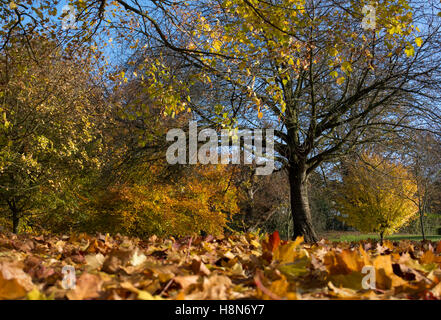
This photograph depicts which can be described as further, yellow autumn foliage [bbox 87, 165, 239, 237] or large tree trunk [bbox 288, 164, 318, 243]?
yellow autumn foliage [bbox 87, 165, 239, 237]

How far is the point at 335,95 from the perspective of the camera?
8.36 metres

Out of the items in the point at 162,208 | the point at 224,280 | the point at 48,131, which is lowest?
the point at 224,280

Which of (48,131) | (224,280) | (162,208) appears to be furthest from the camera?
(162,208)

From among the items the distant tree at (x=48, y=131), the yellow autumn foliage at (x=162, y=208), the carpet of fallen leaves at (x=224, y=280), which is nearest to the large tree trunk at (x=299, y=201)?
the yellow autumn foliage at (x=162, y=208)

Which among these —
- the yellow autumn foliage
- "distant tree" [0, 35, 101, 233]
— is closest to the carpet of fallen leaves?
"distant tree" [0, 35, 101, 233]

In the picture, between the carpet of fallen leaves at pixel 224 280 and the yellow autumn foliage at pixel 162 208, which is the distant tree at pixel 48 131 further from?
the carpet of fallen leaves at pixel 224 280

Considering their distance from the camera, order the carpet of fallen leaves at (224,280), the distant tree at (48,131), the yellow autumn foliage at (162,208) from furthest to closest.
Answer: the yellow autumn foliage at (162,208), the distant tree at (48,131), the carpet of fallen leaves at (224,280)

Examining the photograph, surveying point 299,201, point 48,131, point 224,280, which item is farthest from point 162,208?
point 224,280

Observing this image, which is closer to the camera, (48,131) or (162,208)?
(48,131)

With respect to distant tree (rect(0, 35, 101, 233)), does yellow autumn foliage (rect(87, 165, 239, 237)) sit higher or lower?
lower

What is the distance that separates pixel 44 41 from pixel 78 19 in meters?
0.71

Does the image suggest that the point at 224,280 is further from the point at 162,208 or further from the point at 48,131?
the point at 162,208

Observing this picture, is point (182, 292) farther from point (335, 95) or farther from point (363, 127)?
point (335, 95)

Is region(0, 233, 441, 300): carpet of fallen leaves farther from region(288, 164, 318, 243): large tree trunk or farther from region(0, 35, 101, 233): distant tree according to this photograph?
region(0, 35, 101, 233): distant tree
